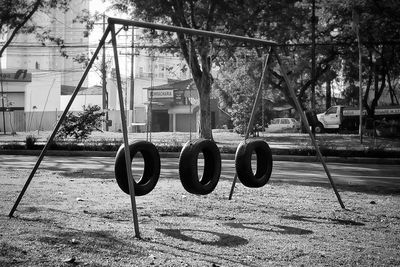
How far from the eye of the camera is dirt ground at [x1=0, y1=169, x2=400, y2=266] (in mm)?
5043

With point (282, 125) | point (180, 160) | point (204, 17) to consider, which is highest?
point (204, 17)

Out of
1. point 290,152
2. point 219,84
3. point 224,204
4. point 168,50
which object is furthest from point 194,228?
point 219,84

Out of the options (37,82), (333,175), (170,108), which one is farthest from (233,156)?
(37,82)

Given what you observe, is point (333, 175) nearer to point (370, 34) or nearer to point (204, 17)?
point (204, 17)

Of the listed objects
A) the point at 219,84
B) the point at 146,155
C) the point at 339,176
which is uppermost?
the point at 219,84

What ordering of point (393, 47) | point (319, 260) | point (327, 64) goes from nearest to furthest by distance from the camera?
point (319, 260)
point (393, 47)
point (327, 64)

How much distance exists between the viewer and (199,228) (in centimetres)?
651

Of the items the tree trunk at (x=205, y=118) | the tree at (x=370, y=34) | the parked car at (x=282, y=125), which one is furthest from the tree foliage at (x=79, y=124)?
the parked car at (x=282, y=125)

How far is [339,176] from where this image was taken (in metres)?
13.2

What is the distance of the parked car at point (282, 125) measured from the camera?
4756cm

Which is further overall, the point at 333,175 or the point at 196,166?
the point at 333,175

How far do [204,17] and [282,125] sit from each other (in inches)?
999

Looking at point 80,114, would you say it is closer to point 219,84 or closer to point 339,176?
point 339,176

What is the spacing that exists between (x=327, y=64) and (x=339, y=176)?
27883 mm
